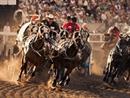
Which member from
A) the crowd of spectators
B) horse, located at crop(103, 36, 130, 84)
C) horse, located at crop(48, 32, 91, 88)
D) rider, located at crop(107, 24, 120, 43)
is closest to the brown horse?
horse, located at crop(48, 32, 91, 88)

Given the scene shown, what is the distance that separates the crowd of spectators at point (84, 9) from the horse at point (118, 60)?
7263 millimetres

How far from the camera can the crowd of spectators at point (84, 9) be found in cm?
2402

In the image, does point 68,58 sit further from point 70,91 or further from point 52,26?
point 52,26

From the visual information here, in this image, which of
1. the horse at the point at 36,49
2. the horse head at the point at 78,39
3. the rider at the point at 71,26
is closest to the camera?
the horse head at the point at 78,39

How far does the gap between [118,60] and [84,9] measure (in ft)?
32.4

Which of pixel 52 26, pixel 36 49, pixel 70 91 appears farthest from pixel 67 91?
pixel 52 26

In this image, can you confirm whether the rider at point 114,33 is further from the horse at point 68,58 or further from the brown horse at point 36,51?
the brown horse at point 36,51

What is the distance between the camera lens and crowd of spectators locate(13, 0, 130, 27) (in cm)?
2402

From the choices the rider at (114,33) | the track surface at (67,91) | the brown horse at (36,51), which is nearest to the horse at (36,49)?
the brown horse at (36,51)

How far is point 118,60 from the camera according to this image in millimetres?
16156

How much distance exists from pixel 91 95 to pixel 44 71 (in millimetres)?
2820

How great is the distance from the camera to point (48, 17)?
14742 mm

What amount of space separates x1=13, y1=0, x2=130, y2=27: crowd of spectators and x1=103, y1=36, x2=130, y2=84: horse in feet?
23.8

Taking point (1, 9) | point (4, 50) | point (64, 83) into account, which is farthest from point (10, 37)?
point (64, 83)
